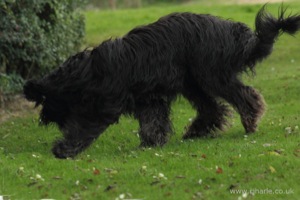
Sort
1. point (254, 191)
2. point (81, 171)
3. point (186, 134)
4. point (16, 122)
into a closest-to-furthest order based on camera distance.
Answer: point (254, 191) < point (81, 171) < point (186, 134) < point (16, 122)

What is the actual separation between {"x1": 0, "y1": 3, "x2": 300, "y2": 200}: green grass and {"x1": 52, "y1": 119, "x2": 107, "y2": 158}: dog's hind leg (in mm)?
140

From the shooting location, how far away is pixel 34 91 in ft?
30.5

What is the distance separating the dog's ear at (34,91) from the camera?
9.21 metres

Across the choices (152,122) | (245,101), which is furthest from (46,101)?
(245,101)

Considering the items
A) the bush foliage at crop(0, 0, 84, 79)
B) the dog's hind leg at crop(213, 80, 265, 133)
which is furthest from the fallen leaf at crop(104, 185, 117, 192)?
the bush foliage at crop(0, 0, 84, 79)

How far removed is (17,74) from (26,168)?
6.15 m

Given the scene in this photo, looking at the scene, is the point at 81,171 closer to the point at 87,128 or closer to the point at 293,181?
the point at 87,128

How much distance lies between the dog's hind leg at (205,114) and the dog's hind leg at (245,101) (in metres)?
0.33

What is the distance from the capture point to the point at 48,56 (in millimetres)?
14078

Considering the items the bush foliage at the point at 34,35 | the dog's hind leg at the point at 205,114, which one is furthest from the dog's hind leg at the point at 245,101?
the bush foliage at the point at 34,35

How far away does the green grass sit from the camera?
6.89m

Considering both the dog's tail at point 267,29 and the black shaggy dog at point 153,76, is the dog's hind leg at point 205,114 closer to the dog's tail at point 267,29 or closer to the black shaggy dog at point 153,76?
the black shaggy dog at point 153,76

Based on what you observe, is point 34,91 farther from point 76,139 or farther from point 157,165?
point 157,165

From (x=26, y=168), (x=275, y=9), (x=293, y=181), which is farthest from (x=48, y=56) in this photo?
(x=275, y=9)
